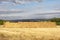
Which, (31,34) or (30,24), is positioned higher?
Answer: (30,24)

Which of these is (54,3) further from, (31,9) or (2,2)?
(2,2)

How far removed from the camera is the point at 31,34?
2297 mm

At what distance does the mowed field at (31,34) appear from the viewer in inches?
89.6

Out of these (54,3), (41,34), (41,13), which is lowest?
(41,34)

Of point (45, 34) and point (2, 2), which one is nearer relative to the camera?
point (45, 34)

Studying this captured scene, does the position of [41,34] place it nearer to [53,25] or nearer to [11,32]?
[53,25]

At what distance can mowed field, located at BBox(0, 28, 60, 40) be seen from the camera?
2.28m

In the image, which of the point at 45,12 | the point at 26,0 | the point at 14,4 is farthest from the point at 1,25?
the point at 45,12

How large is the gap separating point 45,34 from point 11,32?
477mm

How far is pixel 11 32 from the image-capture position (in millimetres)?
2322

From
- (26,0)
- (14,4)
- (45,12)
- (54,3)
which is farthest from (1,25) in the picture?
(54,3)

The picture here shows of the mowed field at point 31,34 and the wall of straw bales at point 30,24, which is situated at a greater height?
the wall of straw bales at point 30,24

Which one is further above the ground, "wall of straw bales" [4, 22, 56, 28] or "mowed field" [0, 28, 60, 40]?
"wall of straw bales" [4, 22, 56, 28]

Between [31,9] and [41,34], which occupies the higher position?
[31,9]
